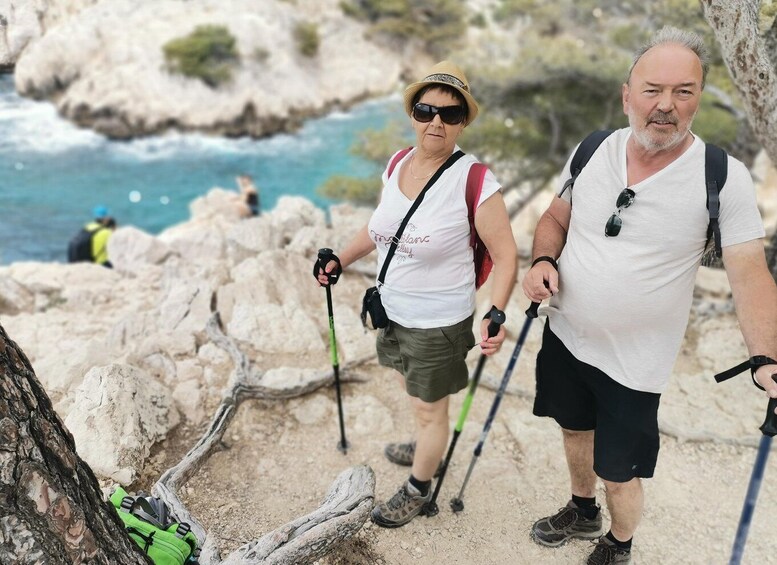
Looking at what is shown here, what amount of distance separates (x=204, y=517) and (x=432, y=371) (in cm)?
139

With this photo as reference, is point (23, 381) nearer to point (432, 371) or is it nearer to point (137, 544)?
point (137, 544)

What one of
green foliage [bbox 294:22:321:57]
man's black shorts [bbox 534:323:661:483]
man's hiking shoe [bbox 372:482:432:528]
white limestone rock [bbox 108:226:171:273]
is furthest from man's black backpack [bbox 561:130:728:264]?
green foliage [bbox 294:22:321:57]

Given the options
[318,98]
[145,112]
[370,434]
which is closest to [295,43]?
[318,98]

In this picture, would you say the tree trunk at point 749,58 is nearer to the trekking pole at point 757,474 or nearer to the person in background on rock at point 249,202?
the trekking pole at point 757,474

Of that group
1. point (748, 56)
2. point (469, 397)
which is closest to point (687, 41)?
point (469, 397)

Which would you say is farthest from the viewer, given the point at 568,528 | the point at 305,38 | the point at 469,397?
the point at 305,38

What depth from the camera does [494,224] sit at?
224cm

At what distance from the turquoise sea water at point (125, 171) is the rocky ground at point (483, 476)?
1627 centimetres

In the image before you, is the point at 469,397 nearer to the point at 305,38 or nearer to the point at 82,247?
the point at 82,247

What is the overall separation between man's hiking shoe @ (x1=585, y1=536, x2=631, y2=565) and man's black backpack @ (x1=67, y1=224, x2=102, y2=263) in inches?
365

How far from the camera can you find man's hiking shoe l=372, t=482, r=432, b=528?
9.39ft

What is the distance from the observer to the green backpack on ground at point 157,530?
224 centimetres

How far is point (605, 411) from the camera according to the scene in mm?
2285

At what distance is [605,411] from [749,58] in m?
2.63
